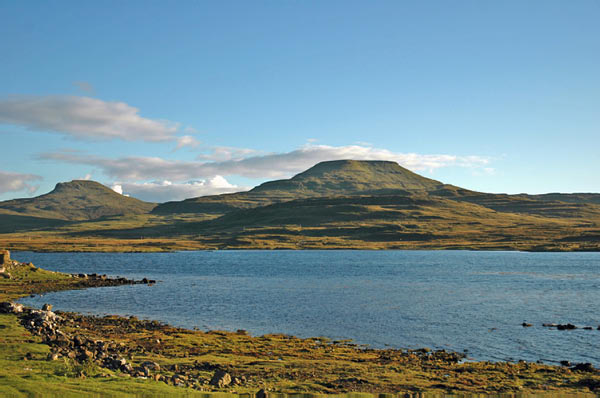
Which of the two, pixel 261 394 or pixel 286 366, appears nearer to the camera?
pixel 261 394

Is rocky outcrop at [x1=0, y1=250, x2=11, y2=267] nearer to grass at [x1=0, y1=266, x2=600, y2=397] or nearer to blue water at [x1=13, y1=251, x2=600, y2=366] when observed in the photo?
blue water at [x1=13, y1=251, x2=600, y2=366]

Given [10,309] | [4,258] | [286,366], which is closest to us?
[286,366]

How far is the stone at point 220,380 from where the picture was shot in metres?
28.4

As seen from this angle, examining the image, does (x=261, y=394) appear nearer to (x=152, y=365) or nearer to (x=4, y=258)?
(x=152, y=365)

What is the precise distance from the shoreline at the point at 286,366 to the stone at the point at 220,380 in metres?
0.06

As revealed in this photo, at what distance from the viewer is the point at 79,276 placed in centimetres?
10519

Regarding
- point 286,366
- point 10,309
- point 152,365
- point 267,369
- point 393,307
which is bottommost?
point 393,307

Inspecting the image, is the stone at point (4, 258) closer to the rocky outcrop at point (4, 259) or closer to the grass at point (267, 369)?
the rocky outcrop at point (4, 259)

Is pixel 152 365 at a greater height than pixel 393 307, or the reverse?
pixel 152 365

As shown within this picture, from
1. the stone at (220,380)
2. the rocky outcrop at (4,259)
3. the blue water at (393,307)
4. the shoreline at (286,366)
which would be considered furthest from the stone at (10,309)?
the rocky outcrop at (4,259)

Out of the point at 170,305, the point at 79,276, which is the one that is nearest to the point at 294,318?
the point at 170,305

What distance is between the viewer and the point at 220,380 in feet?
94.1

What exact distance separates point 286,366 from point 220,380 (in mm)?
7551

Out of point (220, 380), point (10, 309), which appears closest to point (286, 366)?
point (220, 380)
